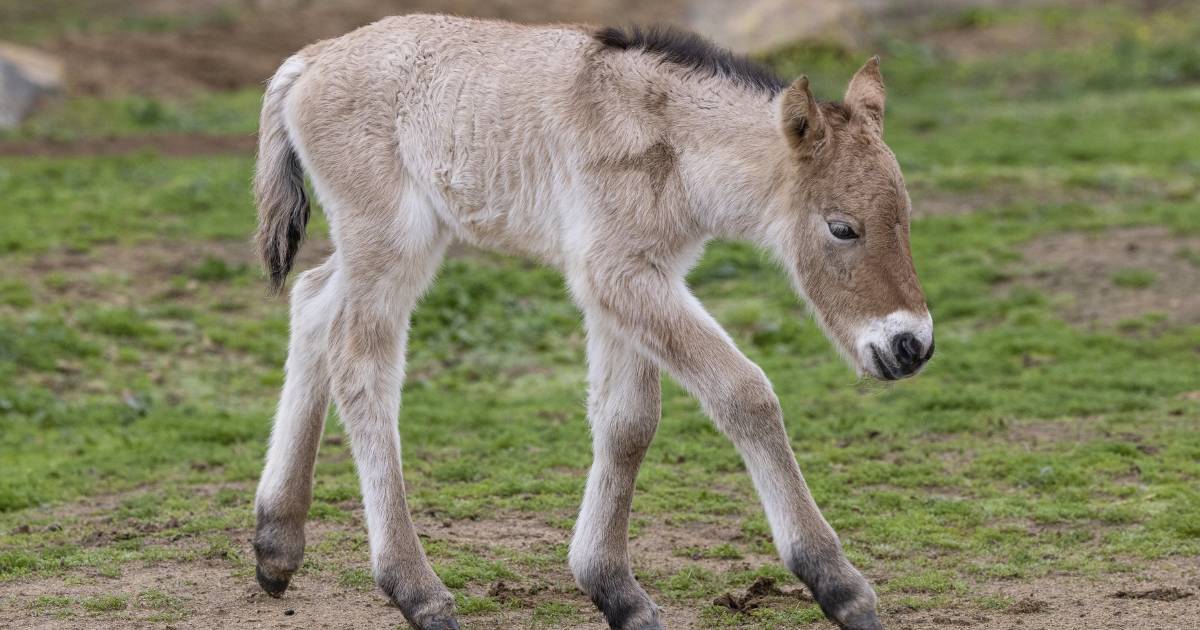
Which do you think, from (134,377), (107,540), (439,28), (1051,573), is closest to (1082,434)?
(1051,573)

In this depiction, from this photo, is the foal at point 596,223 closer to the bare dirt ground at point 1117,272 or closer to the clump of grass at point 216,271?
the clump of grass at point 216,271

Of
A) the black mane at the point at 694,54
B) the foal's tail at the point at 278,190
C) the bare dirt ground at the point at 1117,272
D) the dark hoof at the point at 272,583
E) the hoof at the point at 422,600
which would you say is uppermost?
the black mane at the point at 694,54

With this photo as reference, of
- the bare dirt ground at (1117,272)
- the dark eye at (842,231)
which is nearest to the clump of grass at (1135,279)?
the bare dirt ground at (1117,272)

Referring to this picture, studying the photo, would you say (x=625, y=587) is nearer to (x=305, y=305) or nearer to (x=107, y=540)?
(x=305, y=305)

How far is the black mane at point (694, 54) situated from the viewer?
20.0 feet

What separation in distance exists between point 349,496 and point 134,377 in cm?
303

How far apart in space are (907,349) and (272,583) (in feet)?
9.63

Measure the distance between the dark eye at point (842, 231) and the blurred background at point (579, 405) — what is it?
64.1 inches

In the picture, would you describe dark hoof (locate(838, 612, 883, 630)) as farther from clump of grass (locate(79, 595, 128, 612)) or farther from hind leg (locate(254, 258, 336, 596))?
clump of grass (locate(79, 595, 128, 612))

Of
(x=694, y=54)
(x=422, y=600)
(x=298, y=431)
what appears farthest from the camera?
(x=298, y=431)

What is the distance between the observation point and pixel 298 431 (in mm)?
6684

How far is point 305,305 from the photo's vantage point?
267 inches

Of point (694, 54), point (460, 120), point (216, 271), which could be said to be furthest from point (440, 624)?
point (216, 271)

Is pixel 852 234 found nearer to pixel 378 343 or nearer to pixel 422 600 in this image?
pixel 378 343
